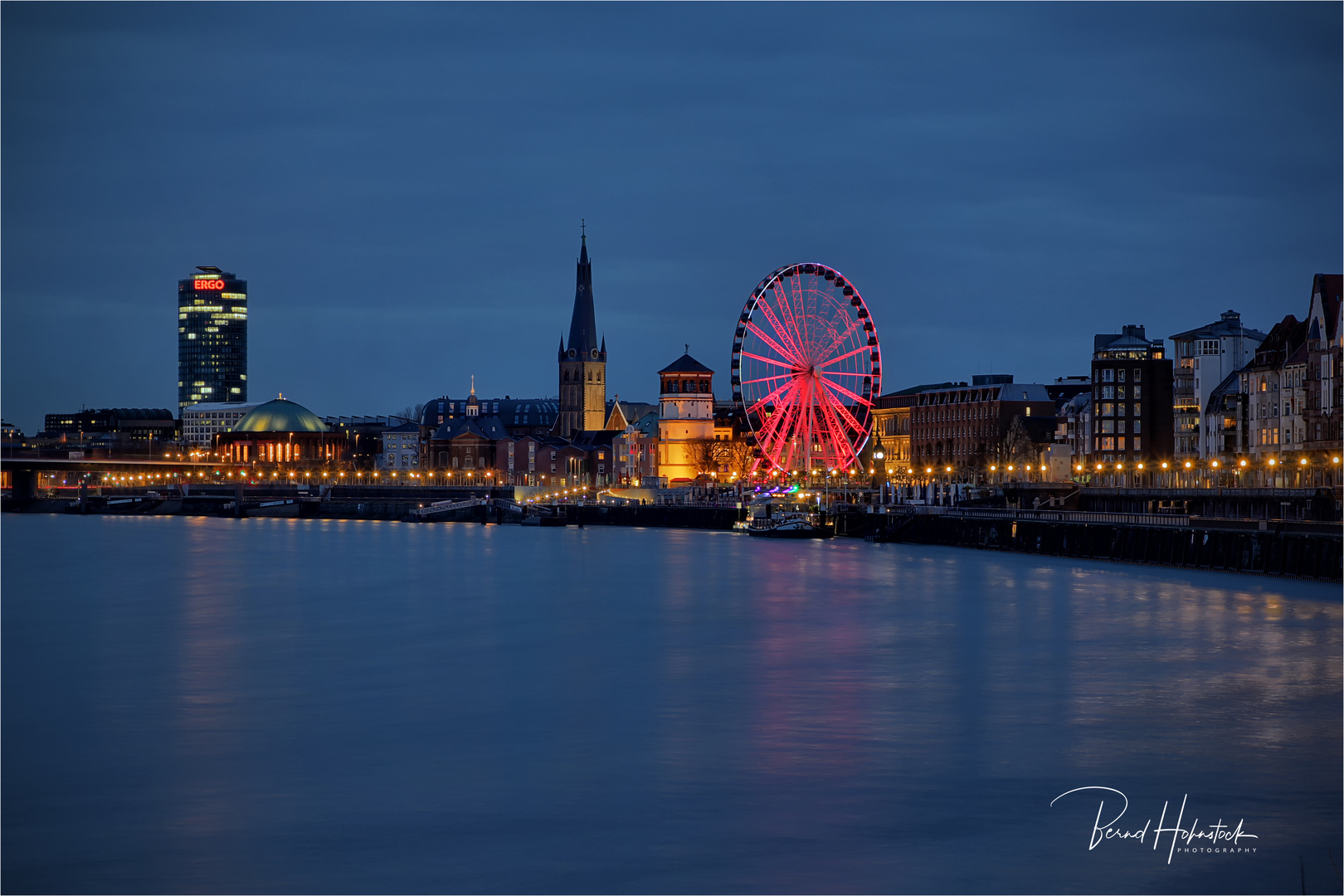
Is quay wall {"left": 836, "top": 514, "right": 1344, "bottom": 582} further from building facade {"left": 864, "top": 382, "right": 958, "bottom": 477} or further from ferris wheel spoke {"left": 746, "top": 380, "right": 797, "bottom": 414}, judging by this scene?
building facade {"left": 864, "top": 382, "right": 958, "bottom": 477}

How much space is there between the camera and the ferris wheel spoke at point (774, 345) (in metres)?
103

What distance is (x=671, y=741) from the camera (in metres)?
29.9

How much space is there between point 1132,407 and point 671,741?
10034 centimetres

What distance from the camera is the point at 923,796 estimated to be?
24828mm

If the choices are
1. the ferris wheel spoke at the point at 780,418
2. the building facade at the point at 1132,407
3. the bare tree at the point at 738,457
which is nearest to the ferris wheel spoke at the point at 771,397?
the ferris wheel spoke at the point at 780,418

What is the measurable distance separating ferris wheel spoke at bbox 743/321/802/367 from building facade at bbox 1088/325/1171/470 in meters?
31.5

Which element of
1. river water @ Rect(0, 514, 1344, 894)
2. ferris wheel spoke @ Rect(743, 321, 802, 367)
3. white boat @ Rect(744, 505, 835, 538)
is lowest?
river water @ Rect(0, 514, 1344, 894)

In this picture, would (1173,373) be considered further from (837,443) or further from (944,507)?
(837,443)

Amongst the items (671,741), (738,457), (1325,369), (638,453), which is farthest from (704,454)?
(671,741)

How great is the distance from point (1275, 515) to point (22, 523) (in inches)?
4754

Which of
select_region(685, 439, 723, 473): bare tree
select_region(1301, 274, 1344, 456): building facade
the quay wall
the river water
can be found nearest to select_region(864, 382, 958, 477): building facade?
select_region(685, 439, 723, 473): bare tree

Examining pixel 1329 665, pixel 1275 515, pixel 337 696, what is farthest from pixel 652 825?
pixel 1275 515

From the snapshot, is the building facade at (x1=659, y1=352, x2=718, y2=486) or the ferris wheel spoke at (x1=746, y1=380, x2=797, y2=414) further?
the building facade at (x1=659, y1=352, x2=718, y2=486)

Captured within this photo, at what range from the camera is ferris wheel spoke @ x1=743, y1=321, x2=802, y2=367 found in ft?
339
